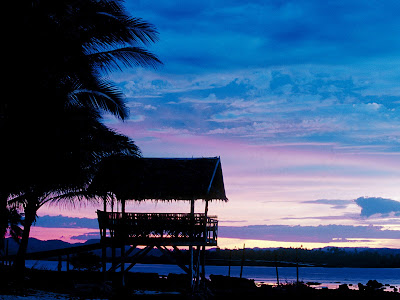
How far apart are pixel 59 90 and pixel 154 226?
28.0 feet

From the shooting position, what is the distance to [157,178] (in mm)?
23188

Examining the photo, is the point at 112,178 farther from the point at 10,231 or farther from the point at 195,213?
the point at 10,231

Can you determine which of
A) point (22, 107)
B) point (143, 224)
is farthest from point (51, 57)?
point (143, 224)

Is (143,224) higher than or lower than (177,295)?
higher

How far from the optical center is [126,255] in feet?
79.0

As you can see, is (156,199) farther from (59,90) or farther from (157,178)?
(59,90)

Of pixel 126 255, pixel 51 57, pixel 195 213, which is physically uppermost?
pixel 51 57

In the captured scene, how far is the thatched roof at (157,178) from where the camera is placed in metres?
22.6

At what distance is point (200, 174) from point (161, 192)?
6.19ft

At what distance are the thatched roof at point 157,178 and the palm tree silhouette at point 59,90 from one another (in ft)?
14.7

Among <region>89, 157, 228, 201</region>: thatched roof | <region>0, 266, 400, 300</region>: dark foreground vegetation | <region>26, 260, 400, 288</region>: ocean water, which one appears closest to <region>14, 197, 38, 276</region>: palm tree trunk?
<region>0, 266, 400, 300</region>: dark foreground vegetation

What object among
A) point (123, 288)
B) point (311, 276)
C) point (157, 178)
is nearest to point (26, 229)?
point (123, 288)

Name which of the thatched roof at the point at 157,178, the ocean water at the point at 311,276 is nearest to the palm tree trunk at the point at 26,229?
the thatched roof at the point at 157,178

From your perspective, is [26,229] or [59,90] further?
[26,229]
